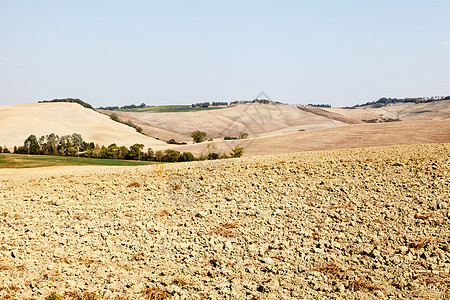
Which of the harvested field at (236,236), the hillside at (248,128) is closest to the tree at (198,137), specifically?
the hillside at (248,128)

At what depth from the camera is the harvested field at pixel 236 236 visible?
7391 millimetres

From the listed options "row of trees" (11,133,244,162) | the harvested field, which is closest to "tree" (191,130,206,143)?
"row of trees" (11,133,244,162)

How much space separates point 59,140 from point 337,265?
60952mm

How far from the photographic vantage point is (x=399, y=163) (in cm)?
1483

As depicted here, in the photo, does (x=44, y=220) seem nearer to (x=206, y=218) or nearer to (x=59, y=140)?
(x=206, y=218)

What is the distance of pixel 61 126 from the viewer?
8969 centimetres

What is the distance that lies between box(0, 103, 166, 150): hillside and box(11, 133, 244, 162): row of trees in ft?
40.4

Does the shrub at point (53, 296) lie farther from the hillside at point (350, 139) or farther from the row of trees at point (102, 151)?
the hillside at point (350, 139)

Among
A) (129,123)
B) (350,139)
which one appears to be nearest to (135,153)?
(350,139)

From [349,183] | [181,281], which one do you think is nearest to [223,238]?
[181,281]

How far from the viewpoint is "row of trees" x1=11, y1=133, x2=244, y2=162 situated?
4547 centimetres

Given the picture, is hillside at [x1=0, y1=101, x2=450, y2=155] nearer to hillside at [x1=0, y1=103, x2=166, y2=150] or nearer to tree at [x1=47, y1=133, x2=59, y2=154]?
hillside at [x1=0, y1=103, x2=166, y2=150]

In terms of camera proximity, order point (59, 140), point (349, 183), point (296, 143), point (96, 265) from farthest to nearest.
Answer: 1. point (59, 140)
2. point (296, 143)
3. point (349, 183)
4. point (96, 265)

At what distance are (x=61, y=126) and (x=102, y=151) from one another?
145ft
